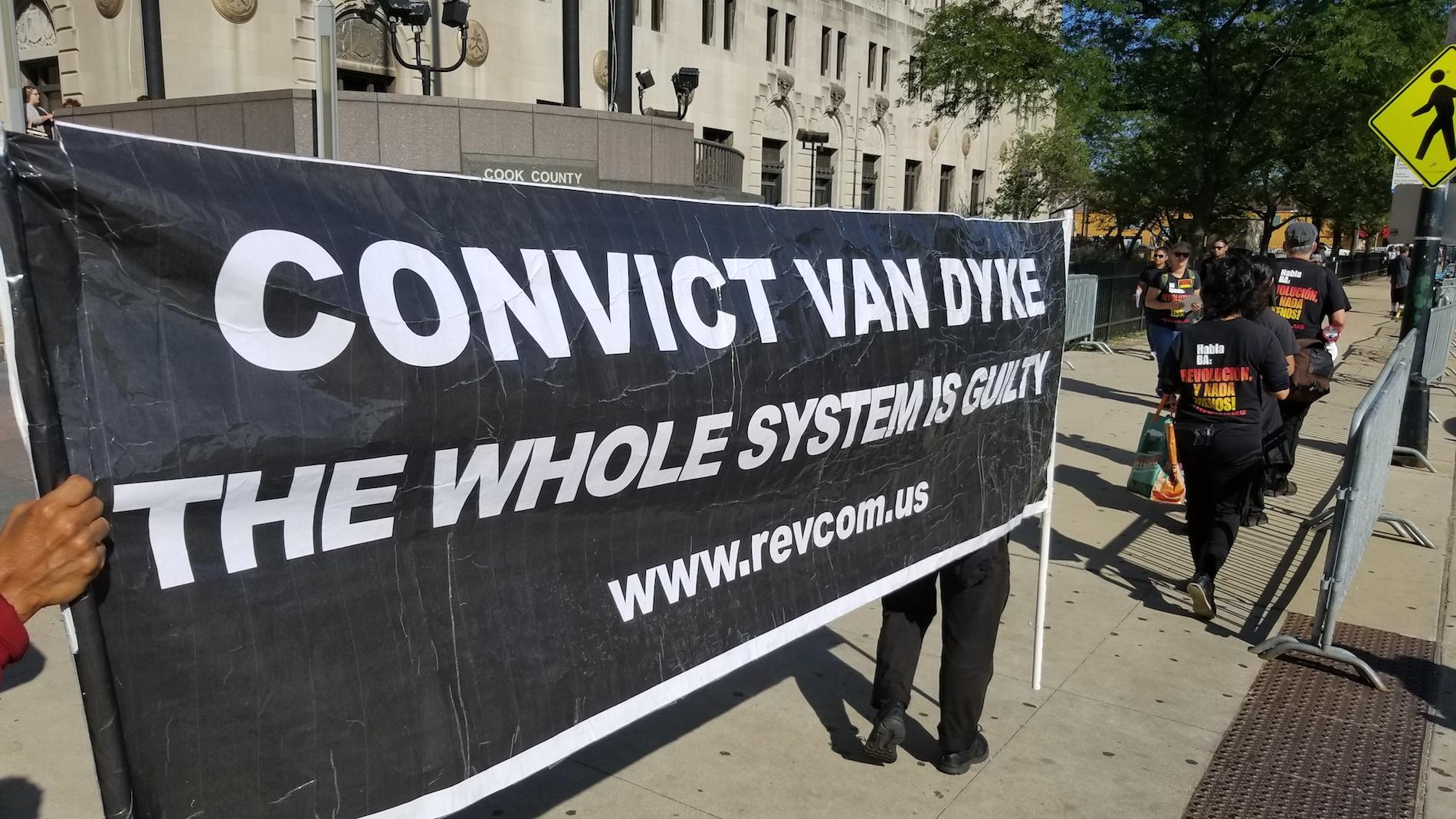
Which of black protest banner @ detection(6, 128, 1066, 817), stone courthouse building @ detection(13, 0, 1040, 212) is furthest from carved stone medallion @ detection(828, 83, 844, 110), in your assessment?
black protest banner @ detection(6, 128, 1066, 817)

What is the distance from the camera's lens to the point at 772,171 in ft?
134

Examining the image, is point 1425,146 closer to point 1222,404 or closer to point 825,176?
point 1222,404

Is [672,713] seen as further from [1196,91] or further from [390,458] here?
[1196,91]

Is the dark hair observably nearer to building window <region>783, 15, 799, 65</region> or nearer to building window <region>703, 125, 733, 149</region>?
building window <region>703, 125, 733, 149</region>

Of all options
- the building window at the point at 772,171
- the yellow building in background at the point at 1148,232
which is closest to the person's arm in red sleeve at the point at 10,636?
the building window at the point at 772,171

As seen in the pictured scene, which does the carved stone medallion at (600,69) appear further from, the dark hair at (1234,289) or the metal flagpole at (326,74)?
the dark hair at (1234,289)

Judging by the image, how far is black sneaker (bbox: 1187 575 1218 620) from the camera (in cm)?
559

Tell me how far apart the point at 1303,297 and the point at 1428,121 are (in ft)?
5.87

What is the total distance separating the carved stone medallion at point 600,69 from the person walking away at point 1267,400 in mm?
24984

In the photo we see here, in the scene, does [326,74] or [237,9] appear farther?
[237,9]

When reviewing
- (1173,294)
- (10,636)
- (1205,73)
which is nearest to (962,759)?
(10,636)

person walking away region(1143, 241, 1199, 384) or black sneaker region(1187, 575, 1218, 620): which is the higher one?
person walking away region(1143, 241, 1199, 384)

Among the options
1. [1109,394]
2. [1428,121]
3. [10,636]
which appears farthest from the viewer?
[1109,394]

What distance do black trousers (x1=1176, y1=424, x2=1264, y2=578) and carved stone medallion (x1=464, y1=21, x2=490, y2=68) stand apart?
74.4ft
